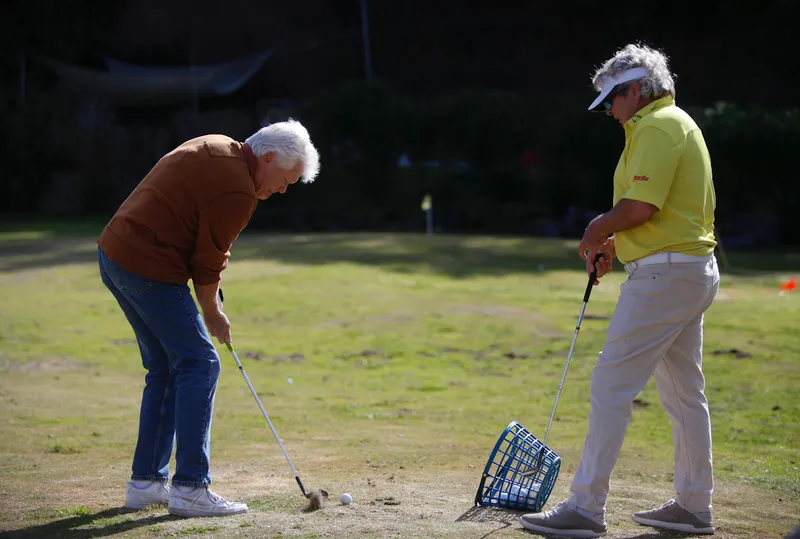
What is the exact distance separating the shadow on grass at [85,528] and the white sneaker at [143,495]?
2.3 inches

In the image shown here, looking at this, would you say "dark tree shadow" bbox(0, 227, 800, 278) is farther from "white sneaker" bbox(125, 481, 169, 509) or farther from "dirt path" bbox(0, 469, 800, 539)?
"white sneaker" bbox(125, 481, 169, 509)

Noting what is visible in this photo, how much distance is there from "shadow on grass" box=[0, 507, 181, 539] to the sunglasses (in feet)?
8.77

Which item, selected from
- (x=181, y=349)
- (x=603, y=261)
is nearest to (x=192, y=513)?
(x=181, y=349)

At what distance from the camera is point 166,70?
109ft

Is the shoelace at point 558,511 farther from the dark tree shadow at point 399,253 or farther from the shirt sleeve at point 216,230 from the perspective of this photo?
the dark tree shadow at point 399,253

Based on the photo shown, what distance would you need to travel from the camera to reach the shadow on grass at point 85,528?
4.48 meters

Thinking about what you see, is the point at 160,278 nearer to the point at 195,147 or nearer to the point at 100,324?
the point at 195,147

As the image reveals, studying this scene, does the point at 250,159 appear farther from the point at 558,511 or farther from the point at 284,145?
the point at 558,511

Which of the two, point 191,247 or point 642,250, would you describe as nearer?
point 642,250

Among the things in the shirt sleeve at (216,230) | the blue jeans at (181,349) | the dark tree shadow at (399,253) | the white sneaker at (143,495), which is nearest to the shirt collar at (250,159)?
the shirt sleeve at (216,230)

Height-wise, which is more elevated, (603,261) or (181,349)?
(603,261)

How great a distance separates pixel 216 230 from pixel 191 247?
192 mm

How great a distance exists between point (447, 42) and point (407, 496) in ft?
96.5

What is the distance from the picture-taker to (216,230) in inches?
181
